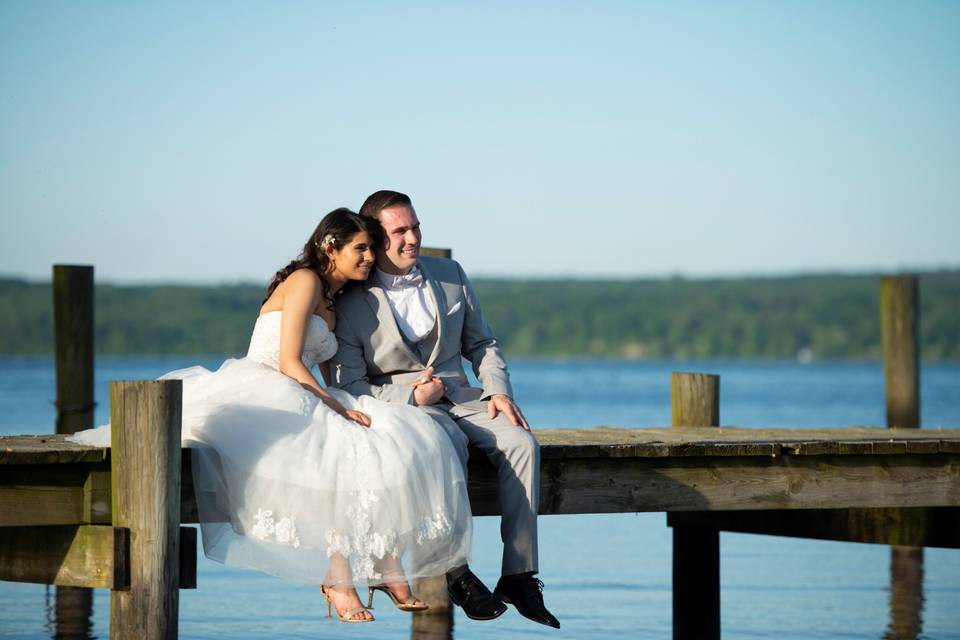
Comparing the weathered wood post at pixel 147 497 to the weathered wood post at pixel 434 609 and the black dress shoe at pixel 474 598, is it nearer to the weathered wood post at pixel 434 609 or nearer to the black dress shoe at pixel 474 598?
the black dress shoe at pixel 474 598

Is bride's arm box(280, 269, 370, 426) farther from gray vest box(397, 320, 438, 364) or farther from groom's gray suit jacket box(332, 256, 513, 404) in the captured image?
gray vest box(397, 320, 438, 364)

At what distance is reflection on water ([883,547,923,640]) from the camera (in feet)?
33.4

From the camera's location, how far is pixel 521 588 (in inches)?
226

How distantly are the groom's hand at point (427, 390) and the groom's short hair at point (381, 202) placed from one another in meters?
0.74

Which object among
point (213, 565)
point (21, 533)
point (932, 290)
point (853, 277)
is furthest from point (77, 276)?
point (853, 277)

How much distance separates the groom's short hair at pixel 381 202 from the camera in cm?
609

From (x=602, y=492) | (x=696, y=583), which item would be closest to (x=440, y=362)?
(x=602, y=492)

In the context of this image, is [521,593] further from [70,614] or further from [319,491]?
[70,614]

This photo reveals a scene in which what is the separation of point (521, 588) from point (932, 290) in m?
104

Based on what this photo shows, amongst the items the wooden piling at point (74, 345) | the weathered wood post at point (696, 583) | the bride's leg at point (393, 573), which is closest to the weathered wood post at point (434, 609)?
the weathered wood post at point (696, 583)

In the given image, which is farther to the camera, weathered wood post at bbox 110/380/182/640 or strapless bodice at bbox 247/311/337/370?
strapless bodice at bbox 247/311/337/370

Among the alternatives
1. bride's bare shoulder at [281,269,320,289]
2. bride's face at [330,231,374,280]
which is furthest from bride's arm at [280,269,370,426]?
bride's face at [330,231,374,280]

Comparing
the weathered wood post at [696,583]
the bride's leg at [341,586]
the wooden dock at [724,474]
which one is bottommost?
the weathered wood post at [696,583]

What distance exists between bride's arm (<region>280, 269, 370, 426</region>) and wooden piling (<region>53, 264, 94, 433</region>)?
4.77 m
